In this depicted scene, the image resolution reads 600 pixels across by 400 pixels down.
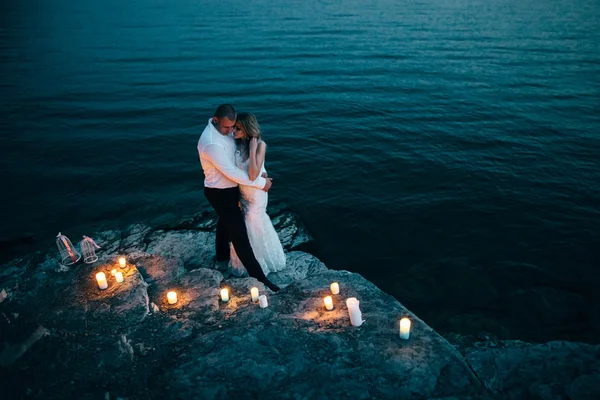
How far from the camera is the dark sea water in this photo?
798 cm

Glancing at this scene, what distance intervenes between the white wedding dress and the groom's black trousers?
177mm

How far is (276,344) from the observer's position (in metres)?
4.61

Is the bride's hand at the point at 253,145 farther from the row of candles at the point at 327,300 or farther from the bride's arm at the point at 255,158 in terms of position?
the row of candles at the point at 327,300

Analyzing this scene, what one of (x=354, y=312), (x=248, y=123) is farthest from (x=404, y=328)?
(x=248, y=123)

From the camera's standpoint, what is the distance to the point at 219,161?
219 inches

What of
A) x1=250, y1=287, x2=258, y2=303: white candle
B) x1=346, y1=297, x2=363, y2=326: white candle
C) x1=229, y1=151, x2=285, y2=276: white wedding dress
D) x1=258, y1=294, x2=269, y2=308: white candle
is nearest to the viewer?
x1=346, y1=297, x2=363, y2=326: white candle

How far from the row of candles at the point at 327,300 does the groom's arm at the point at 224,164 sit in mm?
1616

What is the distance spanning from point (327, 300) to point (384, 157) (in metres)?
8.88

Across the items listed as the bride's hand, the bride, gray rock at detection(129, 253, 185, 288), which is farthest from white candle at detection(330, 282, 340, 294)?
gray rock at detection(129, 253, 185, 288)

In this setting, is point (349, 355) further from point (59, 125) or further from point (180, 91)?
point (180, 91)

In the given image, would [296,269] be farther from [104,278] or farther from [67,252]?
[67,252]

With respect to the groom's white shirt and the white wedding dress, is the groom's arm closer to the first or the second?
the groom's white shirt

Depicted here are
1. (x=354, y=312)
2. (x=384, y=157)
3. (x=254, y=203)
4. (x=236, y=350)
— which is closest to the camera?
(x=236, y=350)

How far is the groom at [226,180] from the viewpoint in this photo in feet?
17.9
